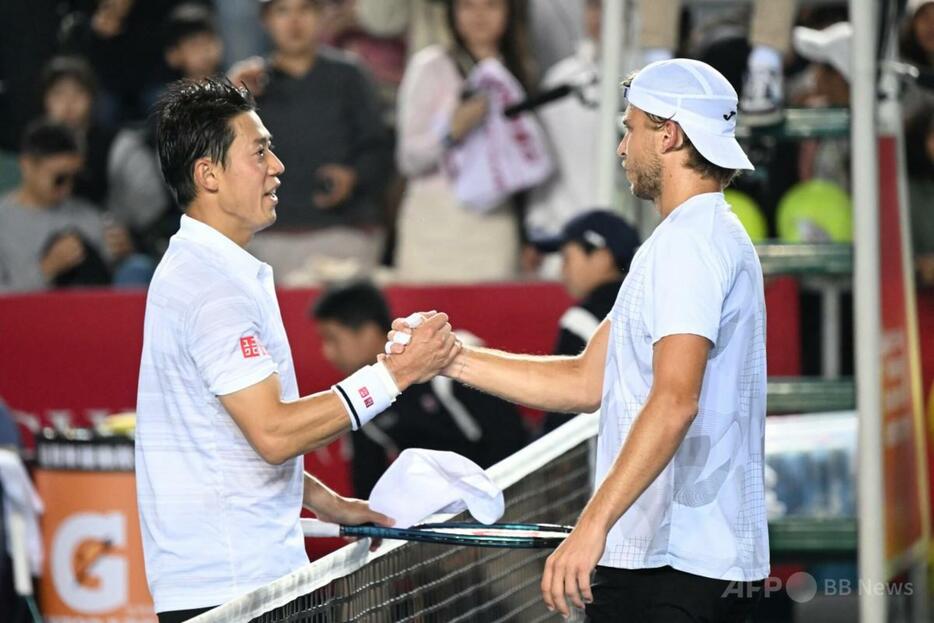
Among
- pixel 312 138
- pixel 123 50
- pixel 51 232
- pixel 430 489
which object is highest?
pixel 123 50

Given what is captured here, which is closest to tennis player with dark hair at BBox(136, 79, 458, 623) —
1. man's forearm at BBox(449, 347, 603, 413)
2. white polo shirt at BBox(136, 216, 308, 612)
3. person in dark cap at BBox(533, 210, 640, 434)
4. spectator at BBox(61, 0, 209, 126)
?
white polo shirt at BBox(136, 216, 308, 612)

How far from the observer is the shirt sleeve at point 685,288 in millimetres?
3664

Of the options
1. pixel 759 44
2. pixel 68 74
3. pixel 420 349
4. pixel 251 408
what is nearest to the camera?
pixel 251 408

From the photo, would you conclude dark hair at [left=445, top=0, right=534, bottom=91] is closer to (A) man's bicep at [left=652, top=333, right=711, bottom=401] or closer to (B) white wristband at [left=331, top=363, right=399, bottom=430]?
(B) white wristband at [left=331, top=363, right=399, bottom=430]

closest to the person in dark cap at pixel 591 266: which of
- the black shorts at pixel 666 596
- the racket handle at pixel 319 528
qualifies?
the racket handle at pixel 319 528

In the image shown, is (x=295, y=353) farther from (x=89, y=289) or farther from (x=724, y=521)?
(x=724, y=521)

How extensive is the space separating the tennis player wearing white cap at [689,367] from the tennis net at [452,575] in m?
0.55

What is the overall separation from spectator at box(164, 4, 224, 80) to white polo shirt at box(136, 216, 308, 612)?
19.8ft

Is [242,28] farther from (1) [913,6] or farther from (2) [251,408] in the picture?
(2) [251,408]

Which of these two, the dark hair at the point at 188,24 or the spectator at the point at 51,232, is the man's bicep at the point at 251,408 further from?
the dark hair at the point at 188,24

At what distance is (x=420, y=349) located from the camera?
4.46 metres

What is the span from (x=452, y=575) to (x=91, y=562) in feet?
11.5

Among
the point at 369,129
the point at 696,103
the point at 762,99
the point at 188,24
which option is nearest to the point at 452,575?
the point at 696,103

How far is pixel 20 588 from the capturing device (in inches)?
291
